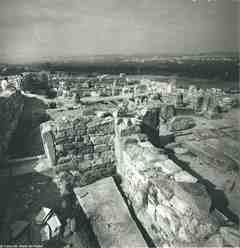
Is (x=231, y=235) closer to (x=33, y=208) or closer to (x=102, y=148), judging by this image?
(x=102, y=148)

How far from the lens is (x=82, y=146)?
4.31 metres

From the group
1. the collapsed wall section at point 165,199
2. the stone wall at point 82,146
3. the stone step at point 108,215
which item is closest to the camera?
the collapsed wall section at point 165,199

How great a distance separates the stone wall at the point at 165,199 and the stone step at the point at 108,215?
25 centimetres

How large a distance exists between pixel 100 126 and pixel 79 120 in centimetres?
55

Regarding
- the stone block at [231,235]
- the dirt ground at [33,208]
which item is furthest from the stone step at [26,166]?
the stone block at [231,235]

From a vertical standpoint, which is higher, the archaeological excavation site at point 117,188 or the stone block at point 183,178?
the stone block at point 183,178

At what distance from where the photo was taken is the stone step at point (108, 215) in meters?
2.76

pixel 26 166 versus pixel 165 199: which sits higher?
pixel 165 199

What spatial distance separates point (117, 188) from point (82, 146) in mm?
1374

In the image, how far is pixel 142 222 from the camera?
3.07 m

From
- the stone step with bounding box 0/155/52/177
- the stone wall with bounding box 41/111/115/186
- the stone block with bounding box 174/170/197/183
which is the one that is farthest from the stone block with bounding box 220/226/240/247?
the stone step with bounding box 0/155/52/177

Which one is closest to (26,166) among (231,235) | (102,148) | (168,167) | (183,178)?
(102,148)

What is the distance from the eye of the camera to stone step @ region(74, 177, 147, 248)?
2.76 m

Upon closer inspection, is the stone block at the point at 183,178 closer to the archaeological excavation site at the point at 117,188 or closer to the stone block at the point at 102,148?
the archaeological excavation site at the point at 117,188
